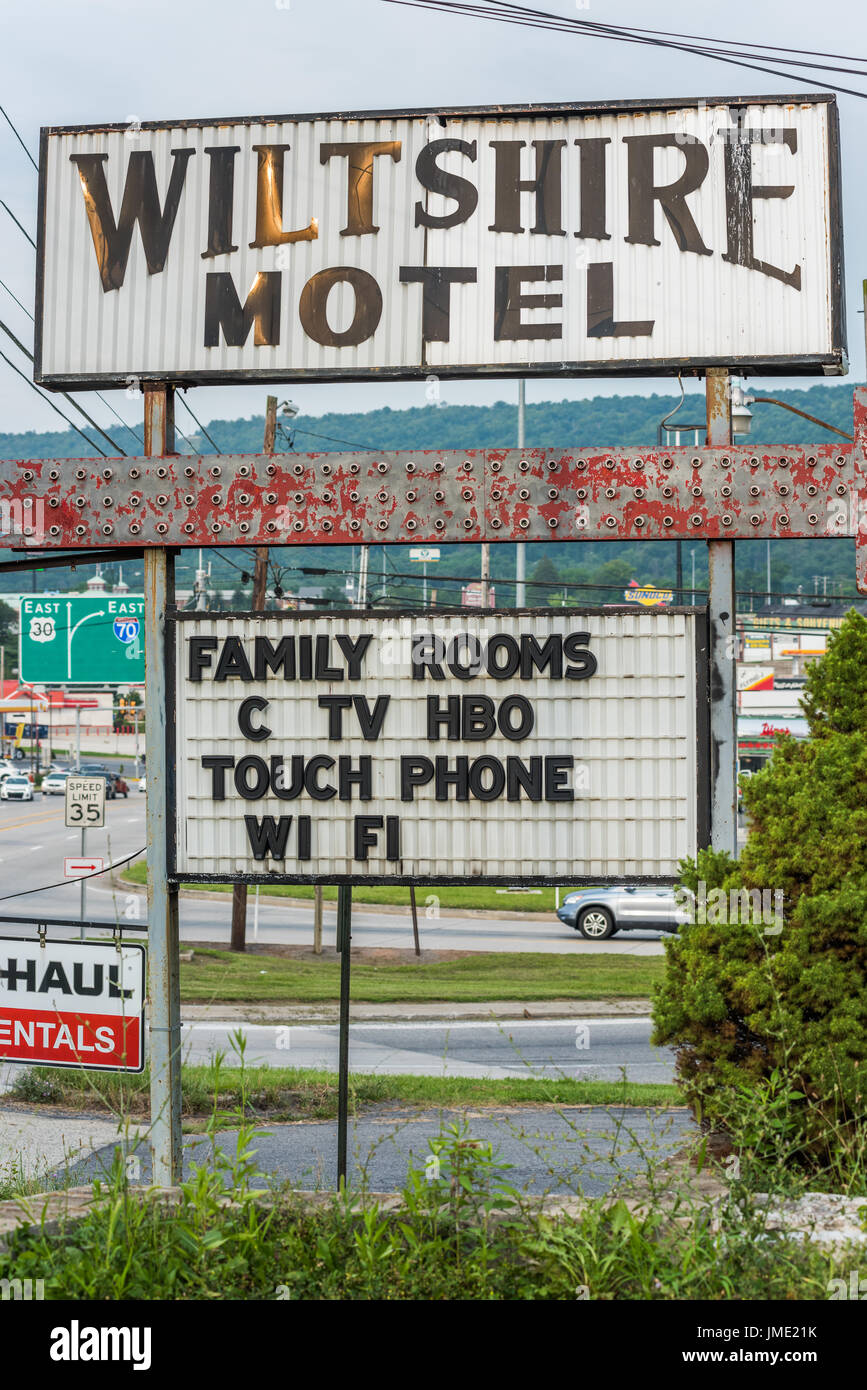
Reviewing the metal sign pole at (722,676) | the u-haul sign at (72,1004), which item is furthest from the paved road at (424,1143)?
the metal sign pole at (722,676)

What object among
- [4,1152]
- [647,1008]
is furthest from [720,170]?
[647,1008]

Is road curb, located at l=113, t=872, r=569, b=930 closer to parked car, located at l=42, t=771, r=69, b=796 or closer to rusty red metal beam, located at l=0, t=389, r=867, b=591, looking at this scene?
rusty red metal beam, located at l=0, t=389, r=867, b=591

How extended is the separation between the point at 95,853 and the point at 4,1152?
34.7m

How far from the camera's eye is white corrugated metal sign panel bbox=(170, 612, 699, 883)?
6.73m

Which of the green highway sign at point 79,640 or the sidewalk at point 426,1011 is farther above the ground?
the green highway sign at point 79,640

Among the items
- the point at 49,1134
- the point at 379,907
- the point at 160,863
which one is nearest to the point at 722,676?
the point at 160,863

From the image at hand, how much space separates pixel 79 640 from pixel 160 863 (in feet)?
111

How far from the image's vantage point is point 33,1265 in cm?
489

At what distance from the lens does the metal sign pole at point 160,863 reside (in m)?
6.86

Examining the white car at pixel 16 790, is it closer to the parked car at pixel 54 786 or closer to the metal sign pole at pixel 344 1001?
the parked car at pixel 54 786

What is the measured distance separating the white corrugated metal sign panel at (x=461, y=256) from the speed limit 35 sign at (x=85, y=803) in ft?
43.5

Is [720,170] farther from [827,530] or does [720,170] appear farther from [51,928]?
[51,928]

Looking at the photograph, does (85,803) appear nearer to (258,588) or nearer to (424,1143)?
(258,588)
